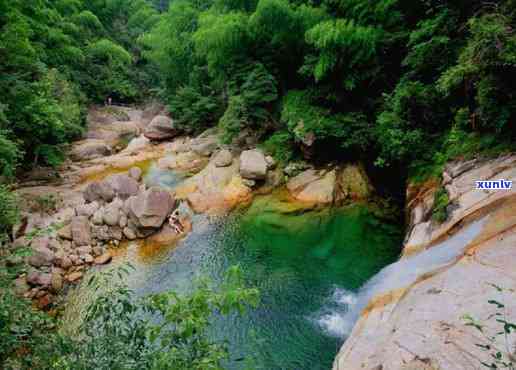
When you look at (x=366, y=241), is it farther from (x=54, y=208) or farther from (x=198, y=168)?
(x=54, y=208)

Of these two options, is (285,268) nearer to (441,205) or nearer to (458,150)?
(441,205)

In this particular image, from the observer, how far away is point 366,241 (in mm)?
7848

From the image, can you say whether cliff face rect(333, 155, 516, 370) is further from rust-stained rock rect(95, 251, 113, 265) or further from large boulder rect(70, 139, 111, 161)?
large boulder rect(70, 139, 111, 161)

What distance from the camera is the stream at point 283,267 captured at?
17.1ft

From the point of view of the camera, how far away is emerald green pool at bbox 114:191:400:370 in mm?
5203

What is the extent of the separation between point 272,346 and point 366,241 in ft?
13.1

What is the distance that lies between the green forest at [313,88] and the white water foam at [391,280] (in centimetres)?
219

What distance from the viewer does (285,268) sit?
23.6 feet

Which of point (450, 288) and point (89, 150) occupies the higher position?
point (450, 288)

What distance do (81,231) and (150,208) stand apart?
6.44 feet

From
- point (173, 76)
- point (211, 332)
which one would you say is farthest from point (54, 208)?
point (173, 76)

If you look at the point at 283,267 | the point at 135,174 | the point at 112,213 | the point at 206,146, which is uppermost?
the point at 206,146

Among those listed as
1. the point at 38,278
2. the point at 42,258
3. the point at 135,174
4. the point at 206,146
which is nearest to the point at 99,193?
the point at 135,174

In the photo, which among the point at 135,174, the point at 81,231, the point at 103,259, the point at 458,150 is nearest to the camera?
the point at 458,150
